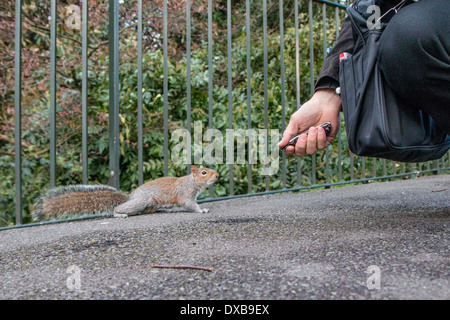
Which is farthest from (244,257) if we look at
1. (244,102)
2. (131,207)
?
(244,102)

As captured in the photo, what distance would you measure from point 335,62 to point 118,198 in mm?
1078

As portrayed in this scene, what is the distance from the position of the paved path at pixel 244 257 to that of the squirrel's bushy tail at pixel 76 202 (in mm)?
122

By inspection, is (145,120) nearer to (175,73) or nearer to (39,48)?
(175,73)

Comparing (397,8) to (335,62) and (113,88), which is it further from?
(113,88)

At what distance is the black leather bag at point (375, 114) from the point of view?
3.14 feet

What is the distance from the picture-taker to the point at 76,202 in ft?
5.15

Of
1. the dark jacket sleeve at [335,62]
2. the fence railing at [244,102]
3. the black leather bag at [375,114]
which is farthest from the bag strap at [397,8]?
the fence railing at [244,102]

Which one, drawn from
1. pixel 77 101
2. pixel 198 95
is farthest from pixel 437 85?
pixel 77 101

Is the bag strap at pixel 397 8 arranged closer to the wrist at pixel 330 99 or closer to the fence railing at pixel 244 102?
the wrist at pixel 330 99

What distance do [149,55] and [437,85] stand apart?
2139mm

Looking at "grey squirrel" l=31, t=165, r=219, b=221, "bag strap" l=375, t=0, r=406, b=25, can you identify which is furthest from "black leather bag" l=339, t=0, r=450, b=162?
"grey squirrel" l=31, t=165, r=219, b=221

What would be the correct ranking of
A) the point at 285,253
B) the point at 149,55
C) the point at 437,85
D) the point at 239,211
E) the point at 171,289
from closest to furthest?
the point at 171,289 < the point at 285,253 < the point at 437,85 < the point at 239,211 < the point at 149,55

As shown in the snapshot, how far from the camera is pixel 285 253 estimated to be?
86 centimetres

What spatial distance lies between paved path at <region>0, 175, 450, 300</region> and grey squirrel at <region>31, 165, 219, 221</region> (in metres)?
0.14
